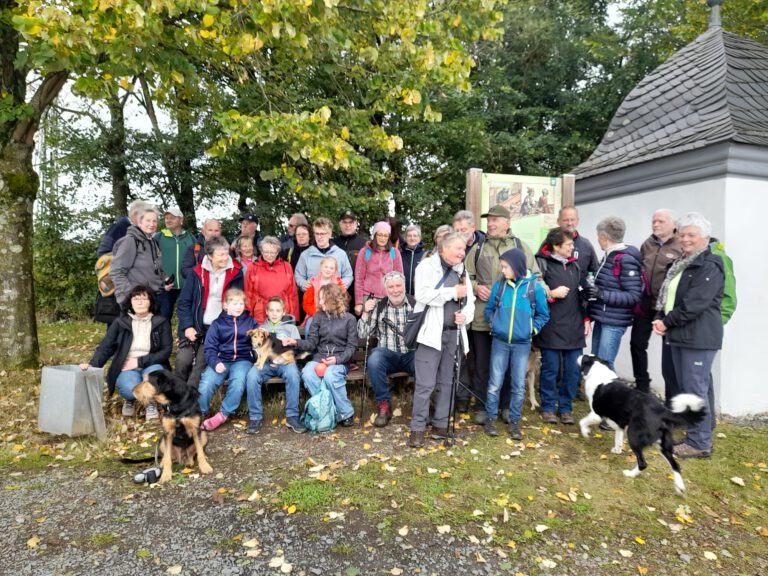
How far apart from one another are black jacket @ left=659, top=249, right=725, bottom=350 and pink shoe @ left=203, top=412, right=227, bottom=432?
4.36 metres

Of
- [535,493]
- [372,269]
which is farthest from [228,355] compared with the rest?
[535,493]

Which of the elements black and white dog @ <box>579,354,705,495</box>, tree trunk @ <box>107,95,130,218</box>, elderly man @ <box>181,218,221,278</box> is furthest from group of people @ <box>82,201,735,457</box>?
tree trunk @ <box>107,95,130,218</box>

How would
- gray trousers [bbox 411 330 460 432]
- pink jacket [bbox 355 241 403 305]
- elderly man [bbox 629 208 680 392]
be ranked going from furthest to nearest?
pink jacket [bbox 355 241 403 305], elderly man [bbox 629 208 680 392], gray trousers [bbox 411 330 460 432]

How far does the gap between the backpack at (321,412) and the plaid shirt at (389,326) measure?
0.72m

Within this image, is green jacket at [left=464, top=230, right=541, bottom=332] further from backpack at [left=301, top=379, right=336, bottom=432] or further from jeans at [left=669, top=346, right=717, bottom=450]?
backpack at [left=301, top=379, right=336, bottom=432]

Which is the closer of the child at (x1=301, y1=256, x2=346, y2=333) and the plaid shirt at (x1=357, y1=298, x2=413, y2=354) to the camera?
the plaid shirt at (x1=357, y1=298, x2=413, y2=354)

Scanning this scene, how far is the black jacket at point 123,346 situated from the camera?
507 cm

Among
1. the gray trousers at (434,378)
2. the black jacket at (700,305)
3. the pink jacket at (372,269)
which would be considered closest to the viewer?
the black jacket at (700,305)

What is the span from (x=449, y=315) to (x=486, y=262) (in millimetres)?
984

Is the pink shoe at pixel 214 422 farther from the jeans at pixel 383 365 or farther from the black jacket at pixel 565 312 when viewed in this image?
the black jacket at pixel 565 312

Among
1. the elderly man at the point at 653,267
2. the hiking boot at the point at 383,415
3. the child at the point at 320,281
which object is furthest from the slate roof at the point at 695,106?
the hiking boot at the point at 383,415

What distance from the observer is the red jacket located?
5.73 m

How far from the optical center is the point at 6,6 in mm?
5992

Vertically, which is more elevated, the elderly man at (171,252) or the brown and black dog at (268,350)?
the elderly man at (171,252)
